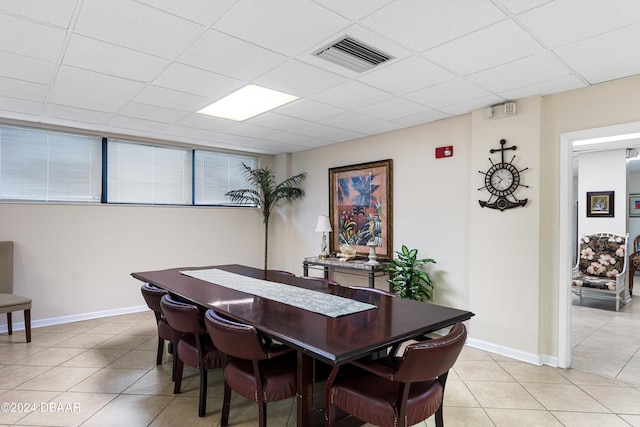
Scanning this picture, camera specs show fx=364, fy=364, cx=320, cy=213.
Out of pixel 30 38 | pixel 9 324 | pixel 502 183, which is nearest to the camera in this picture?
pixel 30 38

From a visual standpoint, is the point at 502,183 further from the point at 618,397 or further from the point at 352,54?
the point at 352,54

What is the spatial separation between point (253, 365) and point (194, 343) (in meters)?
0.91

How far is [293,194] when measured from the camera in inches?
248

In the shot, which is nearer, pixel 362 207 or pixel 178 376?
pixel 178 376

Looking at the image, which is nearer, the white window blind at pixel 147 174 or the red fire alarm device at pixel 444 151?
the red fire alarm device at pixel 444 151

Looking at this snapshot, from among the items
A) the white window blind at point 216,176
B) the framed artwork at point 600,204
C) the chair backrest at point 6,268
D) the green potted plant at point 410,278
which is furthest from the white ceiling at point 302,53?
the framed artwork at point 600,204

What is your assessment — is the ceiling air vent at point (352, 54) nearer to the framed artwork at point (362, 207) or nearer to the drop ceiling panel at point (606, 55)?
the drop ceiling panel at point (606, 55)

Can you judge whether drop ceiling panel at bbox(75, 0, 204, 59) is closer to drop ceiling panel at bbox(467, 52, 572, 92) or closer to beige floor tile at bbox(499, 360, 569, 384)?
drop ceiling panel at bbox(467, 52, 572, 92)

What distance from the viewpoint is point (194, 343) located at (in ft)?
8.99

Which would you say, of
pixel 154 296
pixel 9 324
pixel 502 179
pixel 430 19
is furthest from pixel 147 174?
pixel 502 179

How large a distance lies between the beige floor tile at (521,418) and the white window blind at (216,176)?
491cm

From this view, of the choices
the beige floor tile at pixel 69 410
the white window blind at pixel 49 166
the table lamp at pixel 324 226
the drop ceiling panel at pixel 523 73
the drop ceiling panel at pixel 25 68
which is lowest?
the beige floor tile at pixel 69 410

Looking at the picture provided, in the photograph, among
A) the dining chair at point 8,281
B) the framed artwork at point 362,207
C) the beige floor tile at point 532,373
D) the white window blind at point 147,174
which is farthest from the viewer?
the white window blind at point 147,174

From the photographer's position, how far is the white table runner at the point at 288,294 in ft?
7.79
